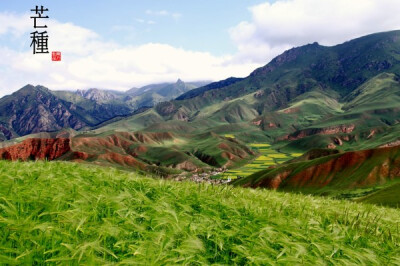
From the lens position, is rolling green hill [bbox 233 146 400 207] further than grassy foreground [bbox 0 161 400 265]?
Yes

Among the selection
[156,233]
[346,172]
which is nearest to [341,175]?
[346,172]

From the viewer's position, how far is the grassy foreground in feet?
15.5

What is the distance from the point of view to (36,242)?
4.80m

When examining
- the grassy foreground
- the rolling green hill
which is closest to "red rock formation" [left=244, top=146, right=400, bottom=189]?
the rolling green hill

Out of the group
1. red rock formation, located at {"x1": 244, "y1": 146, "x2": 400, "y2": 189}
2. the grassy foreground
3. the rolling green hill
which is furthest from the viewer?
red rock formation, located at {"x1": 244, "y1": 146, "x2": 400, "y2": 189}

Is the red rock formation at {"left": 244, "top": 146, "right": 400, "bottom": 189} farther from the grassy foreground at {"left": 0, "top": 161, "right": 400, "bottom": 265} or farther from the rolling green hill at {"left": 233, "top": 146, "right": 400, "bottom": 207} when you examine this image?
the grassy foreground at {"left": 0, "top": 161, "right": 400, "bottom": 265}

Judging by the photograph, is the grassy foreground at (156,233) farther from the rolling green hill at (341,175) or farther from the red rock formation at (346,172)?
the red rock formation at (346,172)

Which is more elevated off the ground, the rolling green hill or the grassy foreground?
the grassy foreground

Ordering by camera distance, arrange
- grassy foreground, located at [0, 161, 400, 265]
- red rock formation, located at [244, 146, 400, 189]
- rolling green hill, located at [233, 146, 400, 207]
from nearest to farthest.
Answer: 1. grassy foreground, located at [0, 161, 400, 265]
2. rolling green hill, located at [233, 146, 400, 207]
3. red rock formation, located at [244, 146, 400, 189]

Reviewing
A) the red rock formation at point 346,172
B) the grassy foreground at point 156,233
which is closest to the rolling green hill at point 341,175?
the red rock formation at point 346,172

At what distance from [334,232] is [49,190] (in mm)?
6897

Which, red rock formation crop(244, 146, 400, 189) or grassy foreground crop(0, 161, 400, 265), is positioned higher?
grassy foreground crop(0, 161, 400, 265)

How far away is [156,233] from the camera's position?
Result: 5.34 metres

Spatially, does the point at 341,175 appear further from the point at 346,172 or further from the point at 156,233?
the point at 156,233
